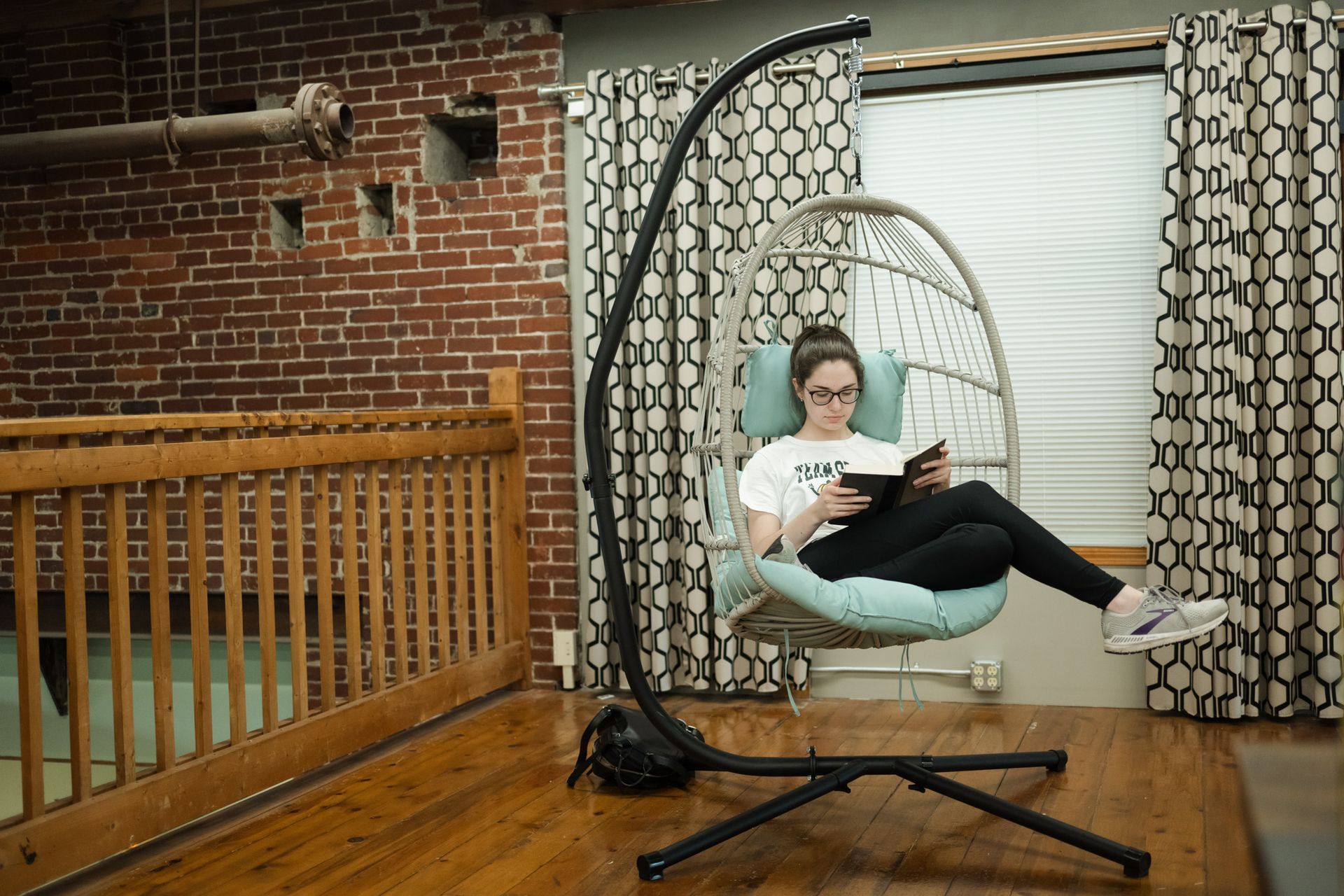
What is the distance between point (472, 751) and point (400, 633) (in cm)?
43

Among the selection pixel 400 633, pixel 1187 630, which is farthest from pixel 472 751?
pixel 1187 630

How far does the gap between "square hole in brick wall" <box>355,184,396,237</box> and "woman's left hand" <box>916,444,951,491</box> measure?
2.37 metres

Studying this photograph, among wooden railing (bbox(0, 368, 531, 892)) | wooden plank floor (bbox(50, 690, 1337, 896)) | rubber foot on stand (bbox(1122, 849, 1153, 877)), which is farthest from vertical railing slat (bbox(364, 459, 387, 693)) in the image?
rubber foot on stand (bbox(1122, 849, 1153, 877))

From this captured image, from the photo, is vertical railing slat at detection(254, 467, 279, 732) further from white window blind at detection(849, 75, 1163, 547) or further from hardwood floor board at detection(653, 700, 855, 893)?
white window blind at detection(849, 75, 1163, 547)

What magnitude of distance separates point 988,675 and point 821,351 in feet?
4.93

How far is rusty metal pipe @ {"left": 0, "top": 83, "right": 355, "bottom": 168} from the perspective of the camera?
3594 mm

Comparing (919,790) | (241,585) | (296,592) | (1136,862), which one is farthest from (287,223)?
(1136,862)

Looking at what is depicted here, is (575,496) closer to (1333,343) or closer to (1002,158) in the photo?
(1002,158)

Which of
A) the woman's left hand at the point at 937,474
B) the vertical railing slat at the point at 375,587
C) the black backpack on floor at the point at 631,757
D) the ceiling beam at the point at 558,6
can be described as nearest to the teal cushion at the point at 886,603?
the woman's left hand at the point at 937,474

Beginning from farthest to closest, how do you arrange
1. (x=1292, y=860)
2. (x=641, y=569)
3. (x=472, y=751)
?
(x=641, y=569), (x=472, y=751), (x=1292, y=860)

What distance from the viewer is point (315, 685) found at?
4559 millimetres

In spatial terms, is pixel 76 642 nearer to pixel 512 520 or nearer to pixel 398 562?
pixel 398 562

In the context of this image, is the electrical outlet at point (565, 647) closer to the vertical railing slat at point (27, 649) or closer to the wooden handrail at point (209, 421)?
the wooden handrail at point (209, 421)

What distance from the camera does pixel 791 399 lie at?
296cm
